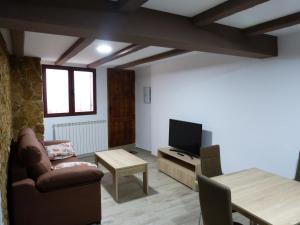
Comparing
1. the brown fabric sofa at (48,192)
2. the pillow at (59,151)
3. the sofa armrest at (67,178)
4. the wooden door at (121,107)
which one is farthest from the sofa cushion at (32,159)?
the wooden door at (121,107)

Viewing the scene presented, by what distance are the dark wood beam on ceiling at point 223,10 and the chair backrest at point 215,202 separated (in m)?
1.28

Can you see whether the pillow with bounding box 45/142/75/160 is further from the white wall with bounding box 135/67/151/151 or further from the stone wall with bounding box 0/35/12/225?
the white wall with bounding box 135/67/151/151

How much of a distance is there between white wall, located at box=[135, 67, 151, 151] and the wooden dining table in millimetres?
3515

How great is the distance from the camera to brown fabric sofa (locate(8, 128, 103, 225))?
227cm

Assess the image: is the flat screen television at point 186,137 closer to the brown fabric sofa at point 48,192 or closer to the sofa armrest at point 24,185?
the brown fabric sofa at point 48,192

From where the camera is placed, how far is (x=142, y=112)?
589 centimetres

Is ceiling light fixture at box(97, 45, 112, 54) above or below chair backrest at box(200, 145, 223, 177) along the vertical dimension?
above

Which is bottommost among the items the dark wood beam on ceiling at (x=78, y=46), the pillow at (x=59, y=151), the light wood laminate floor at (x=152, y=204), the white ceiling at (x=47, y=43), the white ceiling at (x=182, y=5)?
the light wood laminate floor at (x=152, y=204)

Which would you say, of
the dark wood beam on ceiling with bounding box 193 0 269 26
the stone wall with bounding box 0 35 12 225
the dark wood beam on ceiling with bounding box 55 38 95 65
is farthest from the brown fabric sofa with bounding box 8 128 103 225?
the dark wood beam on ceiling with bounding box 193 0 269 26

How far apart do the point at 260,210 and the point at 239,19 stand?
1705 millimetres

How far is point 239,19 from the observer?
Answer: 2.16m

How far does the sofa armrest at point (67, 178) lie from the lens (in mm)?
2303

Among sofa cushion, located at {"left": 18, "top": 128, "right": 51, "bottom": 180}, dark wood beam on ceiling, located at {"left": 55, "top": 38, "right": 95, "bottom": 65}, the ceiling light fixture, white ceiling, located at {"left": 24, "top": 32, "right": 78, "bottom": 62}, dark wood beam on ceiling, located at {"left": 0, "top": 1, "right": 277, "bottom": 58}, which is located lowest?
sofa cushion, located at {"left": 18, "top": 128, "right": 51, "bottom": 180}

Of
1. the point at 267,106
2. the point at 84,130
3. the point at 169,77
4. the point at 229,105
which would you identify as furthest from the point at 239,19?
the point at 84,130
